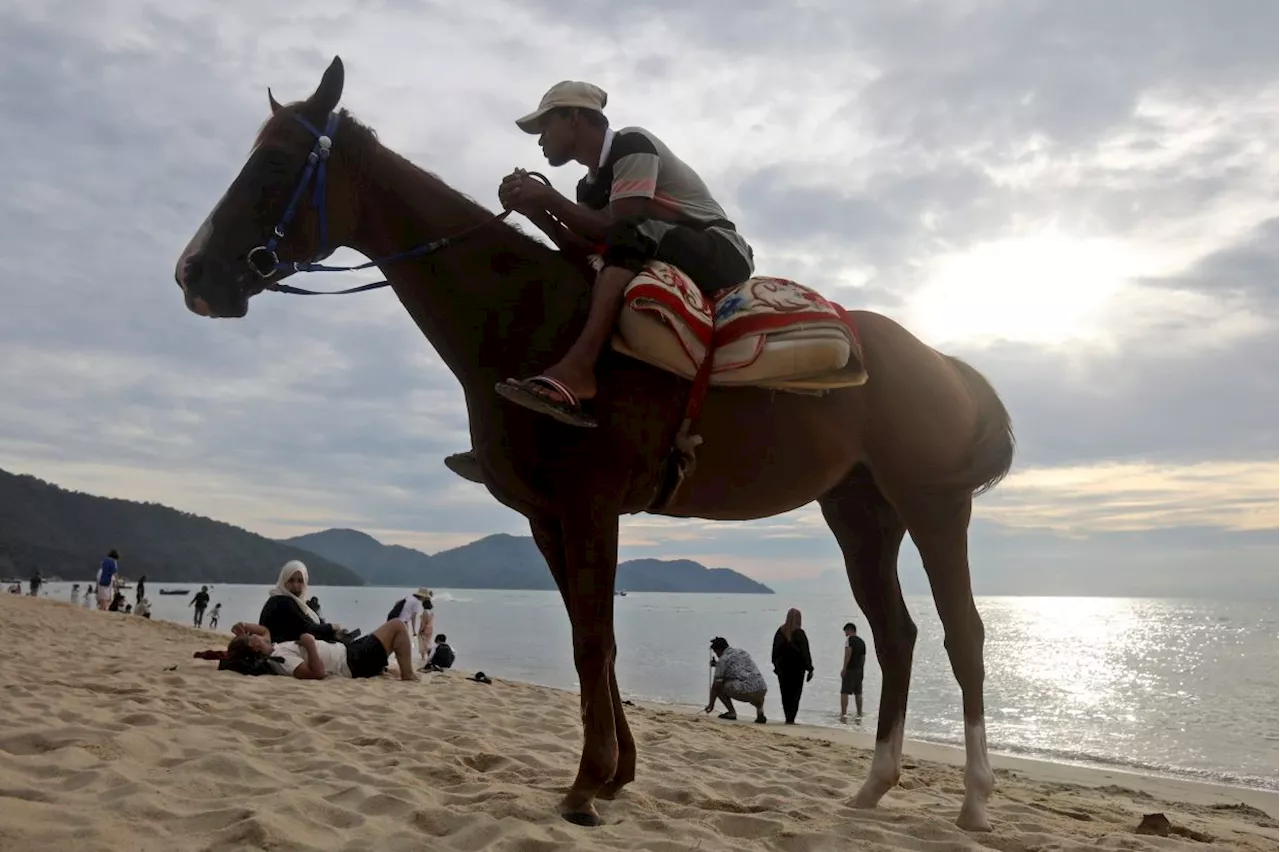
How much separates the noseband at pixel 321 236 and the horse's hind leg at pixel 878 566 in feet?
7.53

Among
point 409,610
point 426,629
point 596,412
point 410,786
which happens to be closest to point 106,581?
point 426,629

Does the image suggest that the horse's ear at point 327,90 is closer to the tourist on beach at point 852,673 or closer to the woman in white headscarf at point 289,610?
the woman in white headscarf at point 289,610

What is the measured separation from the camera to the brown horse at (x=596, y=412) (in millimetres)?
3293

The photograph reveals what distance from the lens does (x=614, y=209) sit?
11.4 feet

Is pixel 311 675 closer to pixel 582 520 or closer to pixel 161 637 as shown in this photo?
pixel 582 520

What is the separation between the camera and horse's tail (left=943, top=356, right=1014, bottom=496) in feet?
13.4

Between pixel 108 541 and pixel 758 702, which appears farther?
pixel 108 541

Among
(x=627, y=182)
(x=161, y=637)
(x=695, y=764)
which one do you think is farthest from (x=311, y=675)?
(x=161, y=637)

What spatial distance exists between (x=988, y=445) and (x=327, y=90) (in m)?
3.48

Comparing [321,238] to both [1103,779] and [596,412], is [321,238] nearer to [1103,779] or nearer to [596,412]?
[596,412]

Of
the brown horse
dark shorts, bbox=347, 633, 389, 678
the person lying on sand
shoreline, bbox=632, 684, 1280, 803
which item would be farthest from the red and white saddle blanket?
dark shorts, bbox=347, 633, 389, 678

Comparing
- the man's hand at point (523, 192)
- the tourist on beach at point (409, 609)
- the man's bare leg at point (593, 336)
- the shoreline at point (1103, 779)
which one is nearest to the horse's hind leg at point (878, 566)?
the man's bare leg at point (593, 336)

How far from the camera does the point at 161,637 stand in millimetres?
17234

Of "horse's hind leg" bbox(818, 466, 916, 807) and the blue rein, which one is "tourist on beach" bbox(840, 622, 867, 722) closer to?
"horse's hind leg" bbox(818, 466, 916, 807)
